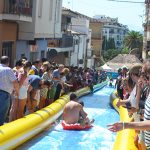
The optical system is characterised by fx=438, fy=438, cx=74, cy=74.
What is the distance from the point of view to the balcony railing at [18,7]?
18.9m

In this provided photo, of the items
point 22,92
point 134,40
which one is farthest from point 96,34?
point 22,92

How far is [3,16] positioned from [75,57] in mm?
35787

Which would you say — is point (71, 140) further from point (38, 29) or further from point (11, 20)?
point (38, 29)

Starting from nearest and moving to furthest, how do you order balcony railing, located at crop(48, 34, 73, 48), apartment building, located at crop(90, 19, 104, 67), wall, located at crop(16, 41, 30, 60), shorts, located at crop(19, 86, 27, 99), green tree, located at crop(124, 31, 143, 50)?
shorts, located at crop(19, 86, 27, 99) → wall, located at crop(16, 41, 30, 60) → balcony railing, located at crop(48, 34, 73, 48) → apartment building, located at crop(90, 19, 104, 67) → green tree, located at crop(124, 31, 143, 50)

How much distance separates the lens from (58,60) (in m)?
44.6

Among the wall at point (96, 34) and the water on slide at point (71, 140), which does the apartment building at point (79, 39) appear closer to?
the wall at point (96, 34)

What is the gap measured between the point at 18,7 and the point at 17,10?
0.35 m

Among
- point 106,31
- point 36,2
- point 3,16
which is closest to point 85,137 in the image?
point 3,16

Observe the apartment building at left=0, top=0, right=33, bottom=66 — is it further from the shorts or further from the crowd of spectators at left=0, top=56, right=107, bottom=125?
the shorts

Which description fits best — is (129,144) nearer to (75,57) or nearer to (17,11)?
(17,11)

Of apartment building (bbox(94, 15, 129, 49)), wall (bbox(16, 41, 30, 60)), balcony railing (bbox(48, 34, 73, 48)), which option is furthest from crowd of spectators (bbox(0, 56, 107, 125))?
apartment building (bbox(94, 15, 129, 49))

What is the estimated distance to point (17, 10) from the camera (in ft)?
64.7

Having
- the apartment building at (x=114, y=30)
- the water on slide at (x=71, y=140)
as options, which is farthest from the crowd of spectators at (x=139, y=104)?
the apartment building at (x=114, y=30)

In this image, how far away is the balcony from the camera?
1857 cm
